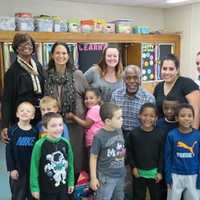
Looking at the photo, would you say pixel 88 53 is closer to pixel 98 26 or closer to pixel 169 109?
pixel 98 26

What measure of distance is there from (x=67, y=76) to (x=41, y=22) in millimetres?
2640

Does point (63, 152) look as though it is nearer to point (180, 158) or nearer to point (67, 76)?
point (67, 76)

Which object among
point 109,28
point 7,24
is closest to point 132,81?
point 7,24

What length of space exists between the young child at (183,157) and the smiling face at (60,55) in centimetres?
89

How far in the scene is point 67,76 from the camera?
7.75 feet

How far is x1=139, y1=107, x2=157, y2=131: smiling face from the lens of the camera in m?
2.20

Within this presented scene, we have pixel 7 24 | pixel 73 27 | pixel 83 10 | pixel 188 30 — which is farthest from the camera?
pixel 188 30

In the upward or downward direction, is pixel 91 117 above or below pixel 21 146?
above

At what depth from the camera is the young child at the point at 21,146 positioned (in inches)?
83.4

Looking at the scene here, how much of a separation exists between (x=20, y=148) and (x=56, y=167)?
1.01 ft

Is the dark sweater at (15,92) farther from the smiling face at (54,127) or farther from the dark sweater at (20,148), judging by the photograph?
the smiling face at (54,127)

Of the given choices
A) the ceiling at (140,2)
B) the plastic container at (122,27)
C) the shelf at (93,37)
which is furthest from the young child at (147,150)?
the ceiling at (140,2)

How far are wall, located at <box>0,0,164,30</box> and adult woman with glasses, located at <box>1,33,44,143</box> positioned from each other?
10.2 ft

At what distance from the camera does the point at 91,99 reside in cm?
242
